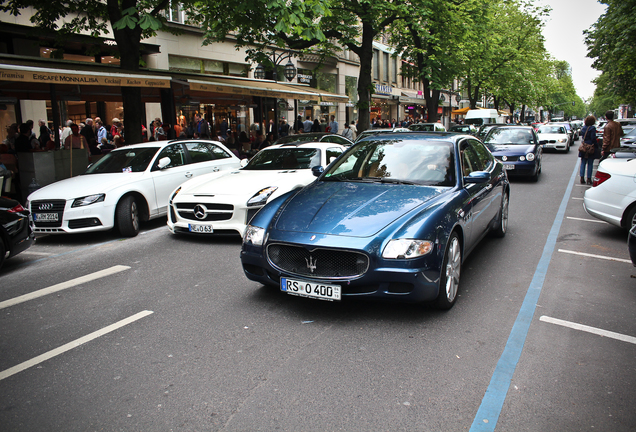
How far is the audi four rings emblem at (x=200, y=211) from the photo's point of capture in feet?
23.6

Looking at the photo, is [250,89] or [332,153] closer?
[332,153]

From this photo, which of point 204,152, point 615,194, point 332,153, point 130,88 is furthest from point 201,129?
point 615,194

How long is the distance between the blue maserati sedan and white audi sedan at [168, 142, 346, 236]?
1.20 m

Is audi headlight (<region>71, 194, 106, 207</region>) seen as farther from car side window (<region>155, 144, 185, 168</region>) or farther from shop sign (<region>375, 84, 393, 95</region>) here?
shop sign (<region>375, 84, 393, 95</region>)

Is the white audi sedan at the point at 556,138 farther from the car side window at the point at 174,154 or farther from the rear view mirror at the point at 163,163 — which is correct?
the rear view mirror at the point at 163,163

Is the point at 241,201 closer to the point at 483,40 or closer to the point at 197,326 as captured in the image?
the point at 197,326

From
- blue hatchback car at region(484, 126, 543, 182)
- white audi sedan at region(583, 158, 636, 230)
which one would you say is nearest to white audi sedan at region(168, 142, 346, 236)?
white audi sedan at region(583, 158, 636, 230)

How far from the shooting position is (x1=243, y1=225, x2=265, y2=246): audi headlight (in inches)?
177

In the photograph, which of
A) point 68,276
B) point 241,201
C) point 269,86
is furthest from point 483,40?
point 68,276

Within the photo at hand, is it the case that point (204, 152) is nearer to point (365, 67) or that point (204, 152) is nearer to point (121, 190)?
point (121, 190)

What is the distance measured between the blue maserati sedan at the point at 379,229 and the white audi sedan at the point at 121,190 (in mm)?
3908

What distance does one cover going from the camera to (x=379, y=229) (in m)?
4.11

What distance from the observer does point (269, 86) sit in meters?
17.1

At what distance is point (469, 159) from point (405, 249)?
241cm
